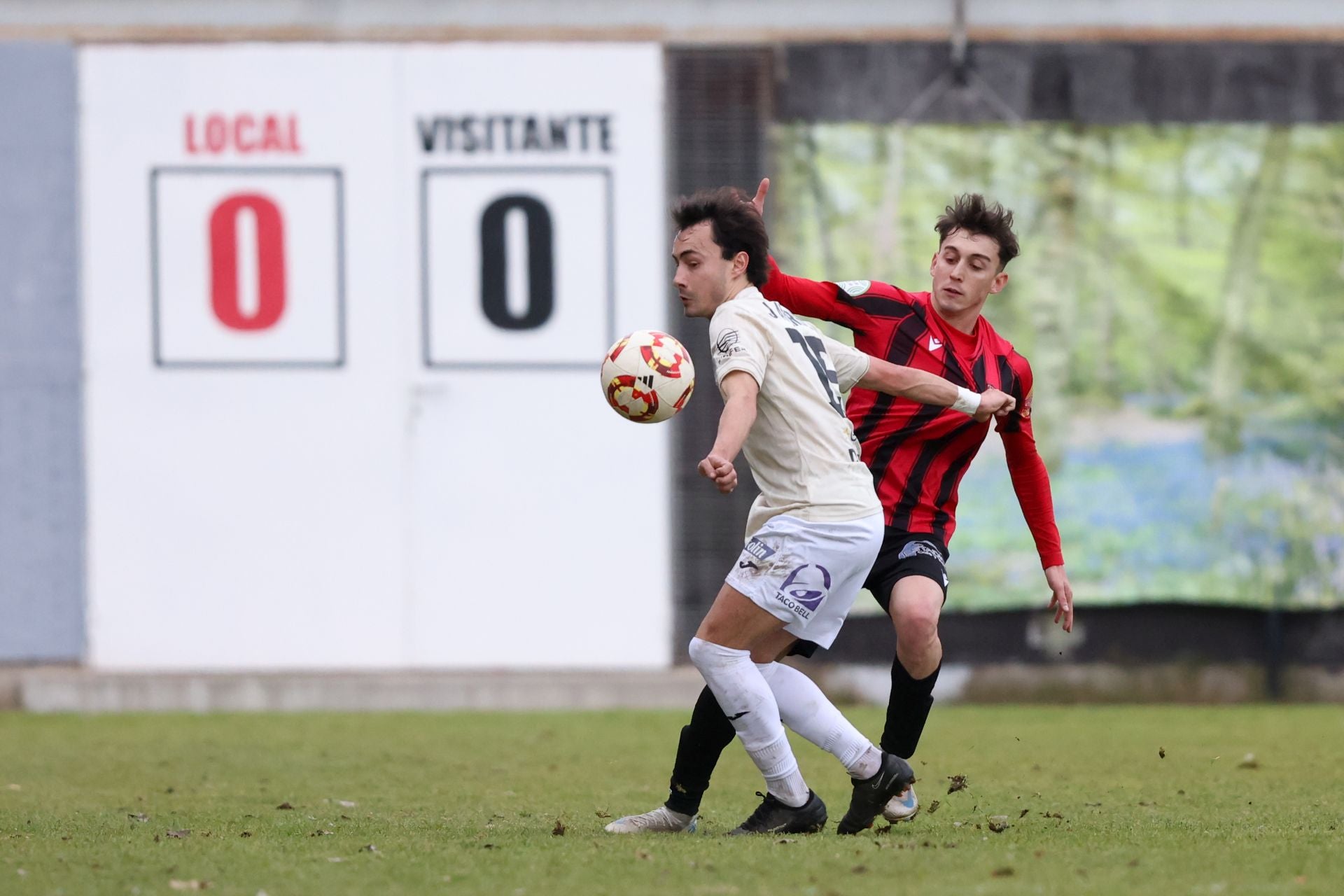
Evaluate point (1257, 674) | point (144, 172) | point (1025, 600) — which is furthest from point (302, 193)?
point (1257, 674)

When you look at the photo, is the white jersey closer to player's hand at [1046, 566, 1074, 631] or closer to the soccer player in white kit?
the soccer player in white kit

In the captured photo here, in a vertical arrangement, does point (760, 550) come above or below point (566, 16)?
below

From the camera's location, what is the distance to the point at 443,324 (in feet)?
43.9

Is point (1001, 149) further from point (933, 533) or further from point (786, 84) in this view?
point (933, 533)

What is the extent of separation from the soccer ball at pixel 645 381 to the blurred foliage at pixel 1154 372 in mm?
7297

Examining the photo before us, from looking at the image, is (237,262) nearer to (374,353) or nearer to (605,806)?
(374,353)

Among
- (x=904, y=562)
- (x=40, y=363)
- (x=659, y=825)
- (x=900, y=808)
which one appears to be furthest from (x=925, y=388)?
(x=40, y=363)

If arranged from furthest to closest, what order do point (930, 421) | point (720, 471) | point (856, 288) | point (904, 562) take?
point (856, 288)
point (930, 421)
point (904, 562)
point (720, 471)

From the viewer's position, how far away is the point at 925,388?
6410 mm

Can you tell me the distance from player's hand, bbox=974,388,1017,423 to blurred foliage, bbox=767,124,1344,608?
6730 mm

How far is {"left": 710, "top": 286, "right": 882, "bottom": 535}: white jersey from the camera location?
6047 millimetres

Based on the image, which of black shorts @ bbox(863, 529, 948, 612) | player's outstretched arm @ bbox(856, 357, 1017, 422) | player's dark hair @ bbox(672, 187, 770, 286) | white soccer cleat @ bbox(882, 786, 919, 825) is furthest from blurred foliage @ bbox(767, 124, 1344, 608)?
player's dark hair @ bbox(672, 187, 770, 286)

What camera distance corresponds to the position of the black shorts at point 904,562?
21.8ft

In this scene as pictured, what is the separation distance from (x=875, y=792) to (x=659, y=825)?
0.73 metres
